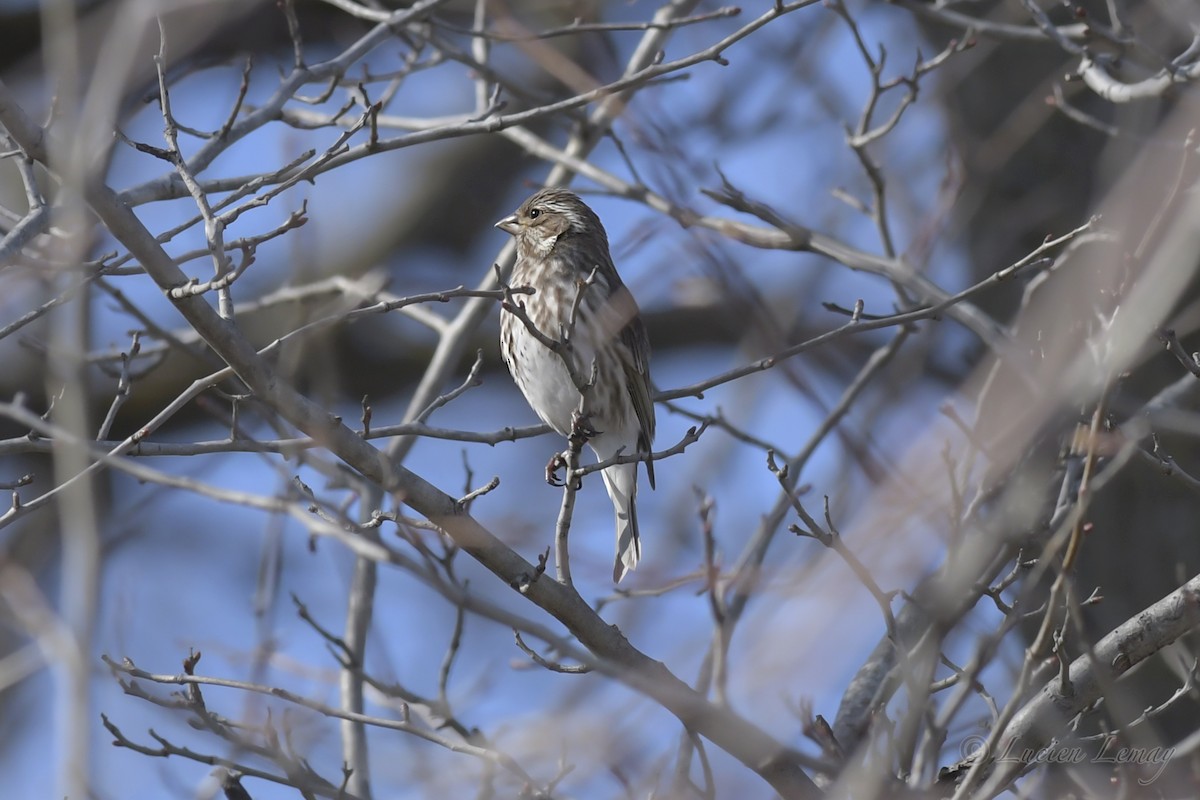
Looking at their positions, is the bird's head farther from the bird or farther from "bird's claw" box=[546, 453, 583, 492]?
"bird's claw" box=[546, 453, 583, 492]

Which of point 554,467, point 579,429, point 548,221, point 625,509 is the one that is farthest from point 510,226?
point 579,429

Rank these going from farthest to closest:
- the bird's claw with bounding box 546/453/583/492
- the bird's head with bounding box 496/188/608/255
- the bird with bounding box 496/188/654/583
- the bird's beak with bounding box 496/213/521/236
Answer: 1. the bird's beak with bounding box 496/213/521/236
2. the bird's head with bounding box 496/188/608/255
3. the bird with bounding box 496/188/654/583
4. the bird's claw with bounding box 546/453/583/492

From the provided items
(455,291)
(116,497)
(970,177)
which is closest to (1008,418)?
(455,291)

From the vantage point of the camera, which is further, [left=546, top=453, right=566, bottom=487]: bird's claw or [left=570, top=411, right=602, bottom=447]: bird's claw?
[left=546, top=453, right=566, bottom=487]: bird's claw

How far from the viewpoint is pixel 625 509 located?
7.27 m

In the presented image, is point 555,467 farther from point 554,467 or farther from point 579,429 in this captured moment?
point 579,429

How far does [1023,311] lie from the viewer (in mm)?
6488

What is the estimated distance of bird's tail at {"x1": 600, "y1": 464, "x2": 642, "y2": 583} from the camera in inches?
280

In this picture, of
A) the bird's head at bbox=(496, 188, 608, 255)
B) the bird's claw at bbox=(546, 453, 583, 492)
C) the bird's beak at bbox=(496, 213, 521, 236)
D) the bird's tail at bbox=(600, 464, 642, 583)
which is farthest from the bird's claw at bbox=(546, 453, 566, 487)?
the bird's beak at bbox=(496, 213, 521, 236)

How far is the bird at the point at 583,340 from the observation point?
669 cm

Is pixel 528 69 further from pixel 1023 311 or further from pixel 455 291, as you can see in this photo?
pixel 455 291

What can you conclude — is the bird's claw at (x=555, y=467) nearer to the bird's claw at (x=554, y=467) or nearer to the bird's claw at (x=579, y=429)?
the bird's claw at (x=554, y=467)

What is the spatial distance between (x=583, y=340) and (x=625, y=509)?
0.98m

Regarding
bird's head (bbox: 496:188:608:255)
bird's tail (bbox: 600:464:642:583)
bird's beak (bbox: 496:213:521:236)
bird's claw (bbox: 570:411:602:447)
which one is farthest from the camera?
bird's beak (bbox: 496:213:521:236)
